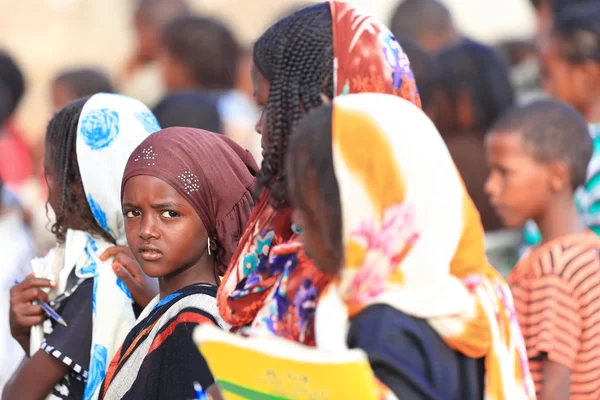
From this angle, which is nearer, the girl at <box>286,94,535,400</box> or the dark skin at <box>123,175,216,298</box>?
the girl at <box>286,94,535,400</box>

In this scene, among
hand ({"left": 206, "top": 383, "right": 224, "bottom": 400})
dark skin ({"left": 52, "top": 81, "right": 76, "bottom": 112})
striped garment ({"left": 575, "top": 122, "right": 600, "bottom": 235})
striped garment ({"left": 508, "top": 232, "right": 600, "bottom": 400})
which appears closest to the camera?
hand ({"left": 206, "top": 383, "right": 224, "bottom": 400})

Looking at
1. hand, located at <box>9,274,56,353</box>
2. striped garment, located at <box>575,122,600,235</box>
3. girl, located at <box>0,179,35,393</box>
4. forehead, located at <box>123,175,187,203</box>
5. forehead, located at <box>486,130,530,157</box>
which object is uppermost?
forehead, located at <box>123,175,187,203</box>

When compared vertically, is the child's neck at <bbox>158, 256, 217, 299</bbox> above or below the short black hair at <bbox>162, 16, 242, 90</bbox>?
below

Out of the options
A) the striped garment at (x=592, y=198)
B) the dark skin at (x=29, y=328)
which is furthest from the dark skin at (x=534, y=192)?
the dark skin at (x=29, y=328)

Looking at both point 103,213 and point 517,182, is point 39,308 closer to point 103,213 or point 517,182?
point 103,213

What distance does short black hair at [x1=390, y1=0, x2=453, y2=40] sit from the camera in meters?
6.66

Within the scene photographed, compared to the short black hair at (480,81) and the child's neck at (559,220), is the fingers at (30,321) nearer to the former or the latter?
the child's neck at (559,220)

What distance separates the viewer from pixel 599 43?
14.8 ft

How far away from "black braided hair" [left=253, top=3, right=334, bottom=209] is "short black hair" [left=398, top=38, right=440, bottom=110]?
1942 mm

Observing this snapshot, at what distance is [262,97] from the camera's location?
2.70 metres

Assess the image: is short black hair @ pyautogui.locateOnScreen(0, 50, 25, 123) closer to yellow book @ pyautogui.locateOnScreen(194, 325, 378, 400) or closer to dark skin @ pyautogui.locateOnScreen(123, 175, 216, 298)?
dark skin @ pyautogui.locateOnScreen(123, 175, 216, 298)

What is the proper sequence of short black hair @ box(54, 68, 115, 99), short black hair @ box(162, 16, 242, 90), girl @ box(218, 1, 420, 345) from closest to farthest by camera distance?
girl @ box(218, 1, 420, 345) → short black hair @ box(54, 68, 115, 99) → short black hair @ box(162, 16, 242, 90)

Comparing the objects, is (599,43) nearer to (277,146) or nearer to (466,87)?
(466,87)

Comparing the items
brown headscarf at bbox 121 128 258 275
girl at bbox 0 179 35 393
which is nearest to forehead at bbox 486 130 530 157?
brown headscarf at bbox 121 128 258 275
